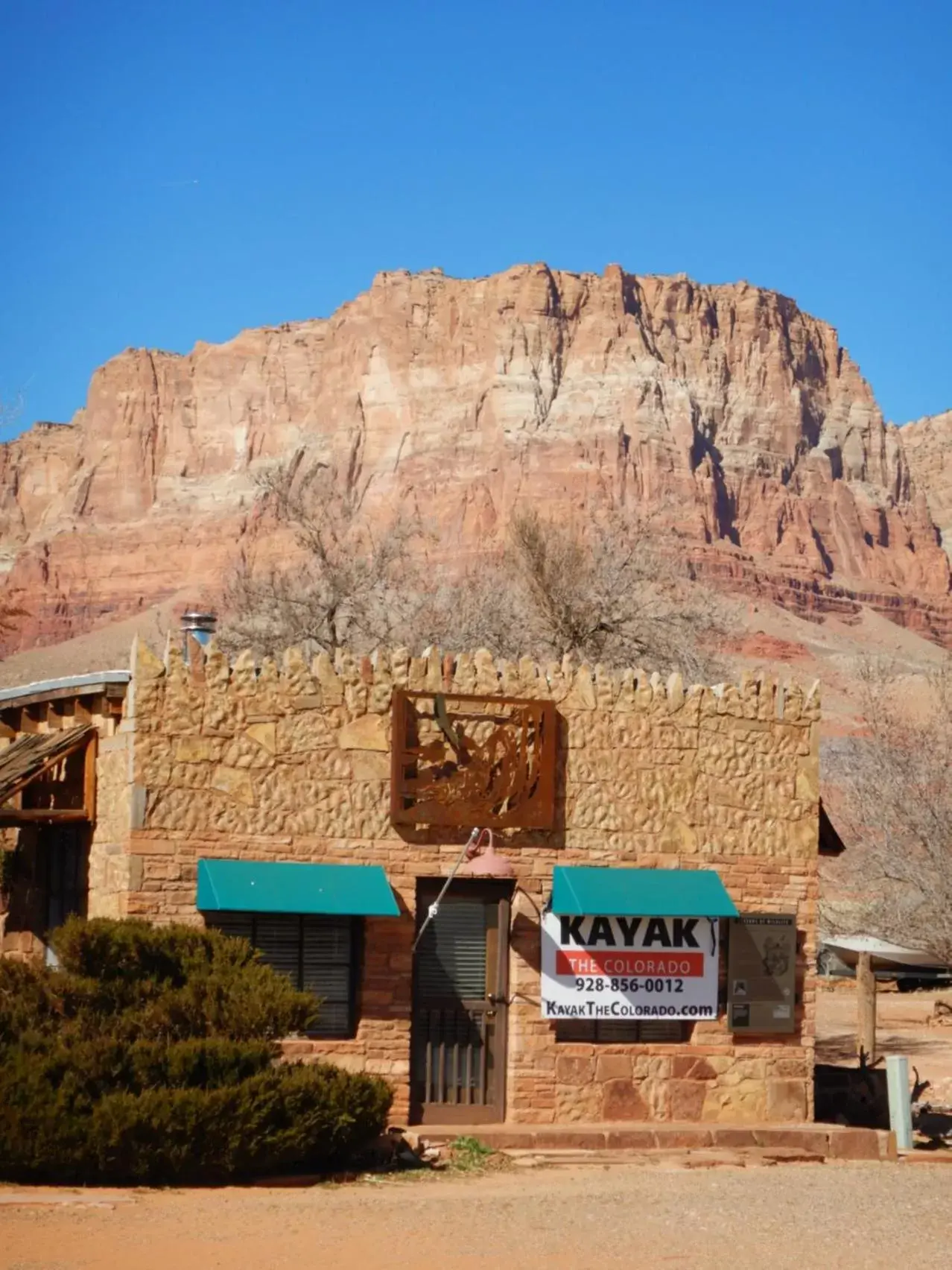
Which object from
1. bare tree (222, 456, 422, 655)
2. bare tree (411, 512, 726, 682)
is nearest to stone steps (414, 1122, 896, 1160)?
bare tree (411, 512, 726, 682)

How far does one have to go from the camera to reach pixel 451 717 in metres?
17.0

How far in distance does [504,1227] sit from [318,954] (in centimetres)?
460

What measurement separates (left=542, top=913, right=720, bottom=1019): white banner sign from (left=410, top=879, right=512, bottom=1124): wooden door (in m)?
0.45

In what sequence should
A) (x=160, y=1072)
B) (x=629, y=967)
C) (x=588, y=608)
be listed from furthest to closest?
(x=588, y=608)
(x=629, y=967)
(x=160, y=1072)

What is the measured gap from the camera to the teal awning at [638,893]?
1705 cm

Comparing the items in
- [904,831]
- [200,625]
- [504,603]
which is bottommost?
[904,831]

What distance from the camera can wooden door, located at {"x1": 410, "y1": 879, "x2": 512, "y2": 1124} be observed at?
55.7 ft

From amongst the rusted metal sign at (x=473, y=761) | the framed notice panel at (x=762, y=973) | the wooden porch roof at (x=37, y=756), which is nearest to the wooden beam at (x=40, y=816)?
the wooden porch roof at (x=37, y=756)

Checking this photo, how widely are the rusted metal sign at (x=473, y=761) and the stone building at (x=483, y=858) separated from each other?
23mm

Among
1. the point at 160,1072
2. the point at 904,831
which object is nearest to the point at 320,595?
the point at 904,831

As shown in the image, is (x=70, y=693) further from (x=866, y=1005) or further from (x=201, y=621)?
(x=866, y=1005)

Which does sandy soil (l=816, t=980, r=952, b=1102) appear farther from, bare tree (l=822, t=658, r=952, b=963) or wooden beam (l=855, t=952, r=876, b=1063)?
bare tree (l=822, t=658, r=952, b=963)

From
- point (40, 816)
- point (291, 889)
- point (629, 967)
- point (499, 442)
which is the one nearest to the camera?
point (291, 889)

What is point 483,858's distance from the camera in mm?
16562
